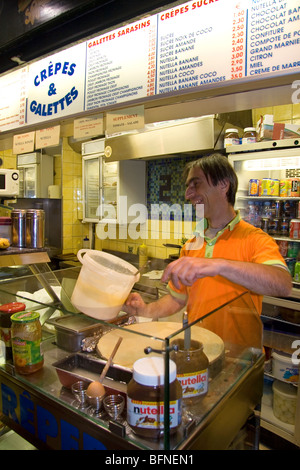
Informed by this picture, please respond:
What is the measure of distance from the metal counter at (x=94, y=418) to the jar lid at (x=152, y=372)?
0.14 m

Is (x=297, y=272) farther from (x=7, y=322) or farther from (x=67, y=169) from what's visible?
(x=67, y=169)

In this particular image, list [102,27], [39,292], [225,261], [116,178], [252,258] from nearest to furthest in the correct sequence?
[225,261]
[102,27]
[252,258]
[39,292]
[116,178]

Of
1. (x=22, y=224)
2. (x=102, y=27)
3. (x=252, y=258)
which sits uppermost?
(x=102, y=27)

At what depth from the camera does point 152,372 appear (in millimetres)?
720

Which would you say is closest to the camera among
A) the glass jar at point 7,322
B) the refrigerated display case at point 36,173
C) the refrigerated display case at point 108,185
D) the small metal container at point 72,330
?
the small metal container at point 72,330

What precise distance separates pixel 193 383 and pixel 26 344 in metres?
0.59

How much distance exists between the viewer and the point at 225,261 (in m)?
1.12

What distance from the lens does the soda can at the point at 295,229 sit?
264 centimetres

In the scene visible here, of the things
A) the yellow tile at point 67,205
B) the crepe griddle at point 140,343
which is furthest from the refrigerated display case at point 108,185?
the crepe griddle at point 140,343

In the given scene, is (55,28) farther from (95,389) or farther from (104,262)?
(95,389)

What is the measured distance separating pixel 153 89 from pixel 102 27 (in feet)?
1.09

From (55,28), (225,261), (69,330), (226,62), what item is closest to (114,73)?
(55,28)

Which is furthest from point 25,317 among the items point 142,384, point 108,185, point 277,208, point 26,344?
point 108,185

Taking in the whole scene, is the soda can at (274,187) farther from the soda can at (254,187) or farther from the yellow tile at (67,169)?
the yellow tile at (67,169)
